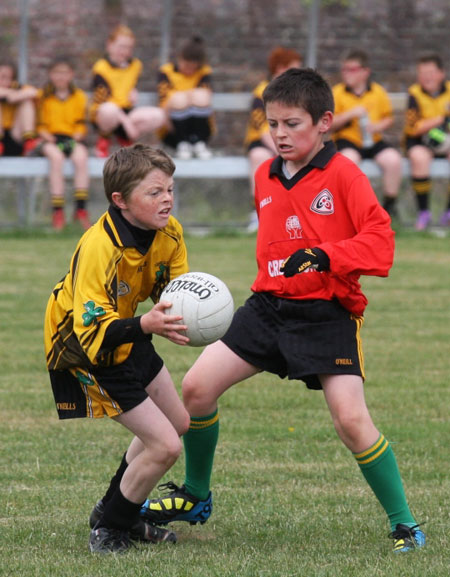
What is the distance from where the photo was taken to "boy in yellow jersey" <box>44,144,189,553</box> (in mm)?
3803

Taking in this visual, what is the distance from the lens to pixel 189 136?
42.3ft

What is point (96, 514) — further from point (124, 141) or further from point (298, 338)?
point (124, 141)

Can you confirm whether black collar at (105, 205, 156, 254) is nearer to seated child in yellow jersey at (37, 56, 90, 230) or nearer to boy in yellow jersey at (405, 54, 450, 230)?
seated child in yellow jersey at (37, 56, 90, 230)

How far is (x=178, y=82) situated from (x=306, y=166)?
8.87 metres

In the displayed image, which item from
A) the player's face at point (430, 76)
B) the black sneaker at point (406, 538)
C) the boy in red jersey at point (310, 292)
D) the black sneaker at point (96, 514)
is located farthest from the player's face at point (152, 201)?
the player's face at point (430, 76)

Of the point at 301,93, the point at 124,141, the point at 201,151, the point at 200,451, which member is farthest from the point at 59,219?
the point at 301,93

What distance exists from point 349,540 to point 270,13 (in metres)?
14.2

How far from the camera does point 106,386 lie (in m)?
3.93

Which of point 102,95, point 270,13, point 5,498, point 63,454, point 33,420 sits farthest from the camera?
point 270,13

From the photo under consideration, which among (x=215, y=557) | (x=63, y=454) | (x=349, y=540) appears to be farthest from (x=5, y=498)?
(x=349, y=540)

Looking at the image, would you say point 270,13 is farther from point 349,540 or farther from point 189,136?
point 349,540

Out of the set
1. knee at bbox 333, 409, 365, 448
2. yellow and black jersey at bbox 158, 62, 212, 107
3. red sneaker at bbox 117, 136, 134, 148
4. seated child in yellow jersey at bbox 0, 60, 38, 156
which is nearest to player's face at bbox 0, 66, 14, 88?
seated child in yellow jersey at bbox 0, 60, 38, 156

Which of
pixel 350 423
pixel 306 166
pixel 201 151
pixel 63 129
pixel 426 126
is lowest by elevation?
pixel 201 151

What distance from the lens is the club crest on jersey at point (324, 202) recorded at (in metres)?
4.08
